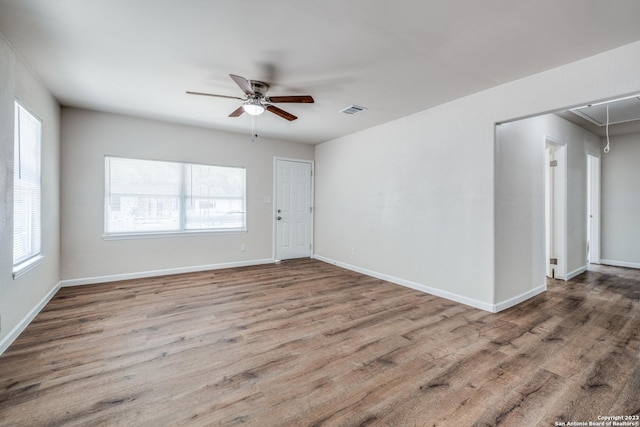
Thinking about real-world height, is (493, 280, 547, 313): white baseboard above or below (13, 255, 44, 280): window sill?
below

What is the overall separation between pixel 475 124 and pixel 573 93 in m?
0.92

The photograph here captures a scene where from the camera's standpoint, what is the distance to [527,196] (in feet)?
12.2

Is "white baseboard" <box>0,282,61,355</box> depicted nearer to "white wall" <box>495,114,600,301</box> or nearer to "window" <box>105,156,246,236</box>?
"window" <box>105,156,246,236</box>

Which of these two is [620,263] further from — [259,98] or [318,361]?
[259,98]

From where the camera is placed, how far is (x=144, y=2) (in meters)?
1.90

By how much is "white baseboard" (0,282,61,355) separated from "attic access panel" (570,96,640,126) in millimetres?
6543

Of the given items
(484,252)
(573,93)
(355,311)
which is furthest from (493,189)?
(355,311)

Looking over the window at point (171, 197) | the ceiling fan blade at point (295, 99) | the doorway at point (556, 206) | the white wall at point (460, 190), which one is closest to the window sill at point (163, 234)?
the window at point (171, 197)

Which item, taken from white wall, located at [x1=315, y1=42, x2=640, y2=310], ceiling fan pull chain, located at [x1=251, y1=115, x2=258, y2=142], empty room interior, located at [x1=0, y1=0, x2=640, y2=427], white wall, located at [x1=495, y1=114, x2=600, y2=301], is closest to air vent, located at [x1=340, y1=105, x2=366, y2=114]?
empty room interior, located at [x1=0, y1=0, x2=640, y2=427]

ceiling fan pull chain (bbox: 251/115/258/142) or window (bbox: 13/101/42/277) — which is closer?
window (bbox: 13/101/42/277)

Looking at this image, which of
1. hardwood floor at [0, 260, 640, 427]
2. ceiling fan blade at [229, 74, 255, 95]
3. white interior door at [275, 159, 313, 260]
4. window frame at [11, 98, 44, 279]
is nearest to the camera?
hardwood floor at [0, 260, 640, 427]

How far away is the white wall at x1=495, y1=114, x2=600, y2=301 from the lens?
335cm

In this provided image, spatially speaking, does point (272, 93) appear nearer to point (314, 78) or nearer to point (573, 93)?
point (314, 78)

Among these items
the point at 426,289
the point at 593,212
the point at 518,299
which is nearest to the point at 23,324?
the point at 426,289
